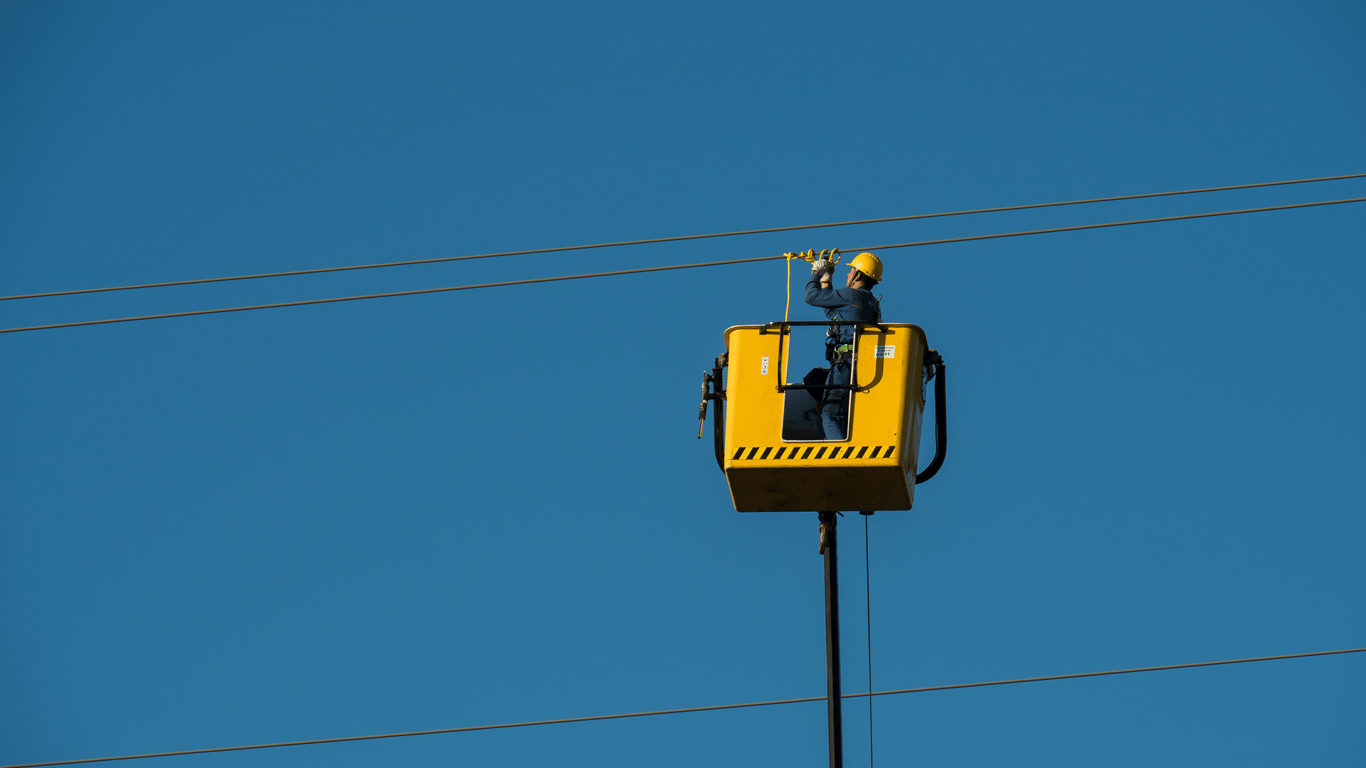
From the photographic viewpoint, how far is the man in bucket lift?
32.2 feet

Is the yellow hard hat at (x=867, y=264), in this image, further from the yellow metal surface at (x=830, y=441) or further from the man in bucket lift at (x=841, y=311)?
the yellow metal surface at (x=830, y=441)

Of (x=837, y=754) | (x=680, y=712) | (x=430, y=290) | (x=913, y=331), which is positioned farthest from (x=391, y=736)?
(x=913, y=331)

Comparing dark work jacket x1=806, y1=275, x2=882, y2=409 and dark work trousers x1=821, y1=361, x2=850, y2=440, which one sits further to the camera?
dark work jacket x1=806, y1=275, x2=882, y2=409

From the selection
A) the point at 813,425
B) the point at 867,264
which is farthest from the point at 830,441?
the point at 867,264

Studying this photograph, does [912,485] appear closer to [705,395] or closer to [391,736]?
[705,395]

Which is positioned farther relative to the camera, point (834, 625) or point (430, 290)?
point (430, 290)

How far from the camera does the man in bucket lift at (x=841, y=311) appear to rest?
9828 millimetres

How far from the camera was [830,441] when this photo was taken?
9750 mm

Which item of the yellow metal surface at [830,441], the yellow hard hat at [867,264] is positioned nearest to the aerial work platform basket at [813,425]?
the yellow metal surface at [830,441]

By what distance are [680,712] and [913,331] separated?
483 centimetres

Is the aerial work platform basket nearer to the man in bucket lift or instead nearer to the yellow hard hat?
the man in bucket lift

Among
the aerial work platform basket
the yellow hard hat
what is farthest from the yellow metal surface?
the yellow hard hat

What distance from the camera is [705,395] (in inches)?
391

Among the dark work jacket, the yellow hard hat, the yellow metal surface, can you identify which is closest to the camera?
the yellow metal surface
